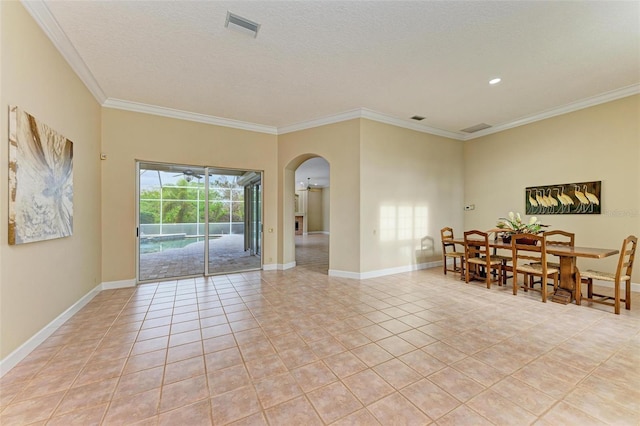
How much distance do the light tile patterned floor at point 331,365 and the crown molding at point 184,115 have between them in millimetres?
3254

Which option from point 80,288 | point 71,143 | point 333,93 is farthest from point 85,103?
point 333,93

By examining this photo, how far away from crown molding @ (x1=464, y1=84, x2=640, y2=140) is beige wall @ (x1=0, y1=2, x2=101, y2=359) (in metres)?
7.62

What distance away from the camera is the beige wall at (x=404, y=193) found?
5.20 metres

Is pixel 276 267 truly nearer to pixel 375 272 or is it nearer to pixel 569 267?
pixel 375 272

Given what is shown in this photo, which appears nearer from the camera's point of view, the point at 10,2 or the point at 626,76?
the point at 10,2

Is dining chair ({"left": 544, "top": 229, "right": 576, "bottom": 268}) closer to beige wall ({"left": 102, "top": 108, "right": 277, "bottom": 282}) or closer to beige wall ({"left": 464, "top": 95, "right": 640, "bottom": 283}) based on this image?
beige wall ({"left": 464, "top": 95, "right": 640, "bottom": 283})

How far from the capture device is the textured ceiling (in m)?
2.51

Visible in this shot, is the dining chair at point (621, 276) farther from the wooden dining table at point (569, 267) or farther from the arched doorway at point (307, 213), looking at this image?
the arched doorway at point (307, 213)

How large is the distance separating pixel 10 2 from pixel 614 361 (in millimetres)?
6070

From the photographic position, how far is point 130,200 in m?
4.61

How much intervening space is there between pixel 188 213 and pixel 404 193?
466cm

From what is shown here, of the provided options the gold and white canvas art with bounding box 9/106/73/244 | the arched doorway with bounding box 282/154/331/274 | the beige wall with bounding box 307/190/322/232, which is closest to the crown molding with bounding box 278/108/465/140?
the arched doorway with bounding box 282/154/331/274

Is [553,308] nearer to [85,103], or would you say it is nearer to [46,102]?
[46,102]

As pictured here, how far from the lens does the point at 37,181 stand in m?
2.51
